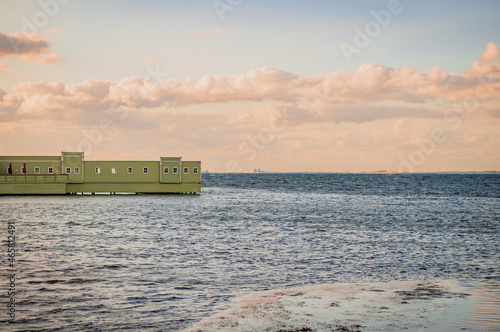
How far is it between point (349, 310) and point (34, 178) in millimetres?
73346

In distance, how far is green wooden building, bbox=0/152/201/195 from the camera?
3071 inches

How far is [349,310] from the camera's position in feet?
47.1

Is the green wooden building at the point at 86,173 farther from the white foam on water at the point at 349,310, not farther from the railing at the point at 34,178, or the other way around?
the white foam on water at the point at 349,310

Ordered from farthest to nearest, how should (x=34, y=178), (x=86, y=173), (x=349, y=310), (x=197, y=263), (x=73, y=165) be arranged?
(x=86, y=173) → (x=73, y=165) → (x=34, y=178) → (x=197, y=263) → (x=349, y=310)

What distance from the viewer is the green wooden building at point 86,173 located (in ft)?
256

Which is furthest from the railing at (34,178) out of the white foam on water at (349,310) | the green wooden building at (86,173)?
the white foam on water at (349,310)

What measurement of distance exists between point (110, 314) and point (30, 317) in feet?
7.02

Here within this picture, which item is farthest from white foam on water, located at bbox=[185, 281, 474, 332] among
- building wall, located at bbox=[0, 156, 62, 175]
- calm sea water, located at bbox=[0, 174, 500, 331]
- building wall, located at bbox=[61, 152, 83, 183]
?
building wall, located at bbox=[0, 156, 62, 175]

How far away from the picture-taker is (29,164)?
258 feet

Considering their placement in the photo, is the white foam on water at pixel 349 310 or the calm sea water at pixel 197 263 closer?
the white foam on water at pixel 349 310

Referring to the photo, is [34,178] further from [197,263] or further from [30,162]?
[197,263]

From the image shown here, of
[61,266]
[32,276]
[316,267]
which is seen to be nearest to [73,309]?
[32,276]

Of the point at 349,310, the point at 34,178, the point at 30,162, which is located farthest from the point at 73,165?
the point at 349,310

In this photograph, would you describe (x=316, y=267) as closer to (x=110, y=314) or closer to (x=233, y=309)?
(x=233, y=309)
